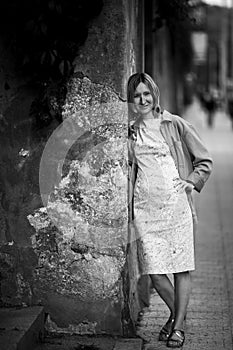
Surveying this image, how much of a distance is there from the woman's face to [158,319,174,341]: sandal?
1441 millimetres

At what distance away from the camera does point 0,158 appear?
5.67 meters

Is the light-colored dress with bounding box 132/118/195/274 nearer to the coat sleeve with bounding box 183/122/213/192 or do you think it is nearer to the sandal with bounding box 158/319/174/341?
the coat sleeve with bounding box 183/122/213/192

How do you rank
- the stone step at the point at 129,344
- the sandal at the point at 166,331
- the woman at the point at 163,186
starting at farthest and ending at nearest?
1. the sandal at the point at 166,331
2. the woman at the point at 163,186
3. the stone step at the point at 129,344

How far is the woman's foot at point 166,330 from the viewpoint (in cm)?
586

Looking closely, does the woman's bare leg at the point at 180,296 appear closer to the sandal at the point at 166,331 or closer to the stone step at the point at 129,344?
the sandal at the point at 166,331

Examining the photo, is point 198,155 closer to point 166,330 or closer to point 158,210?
point 158,210

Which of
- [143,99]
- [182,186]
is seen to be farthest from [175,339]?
[143,99]

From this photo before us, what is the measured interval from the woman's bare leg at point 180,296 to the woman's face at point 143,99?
1.10m

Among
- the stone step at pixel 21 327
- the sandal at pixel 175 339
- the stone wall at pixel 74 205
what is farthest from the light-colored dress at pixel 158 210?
the stone step at pixel 21 327

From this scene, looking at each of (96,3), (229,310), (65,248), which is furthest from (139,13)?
(229,310)

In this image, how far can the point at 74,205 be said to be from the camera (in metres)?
5.66

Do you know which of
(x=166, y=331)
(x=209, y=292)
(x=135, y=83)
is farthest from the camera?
(x=209, y=292)

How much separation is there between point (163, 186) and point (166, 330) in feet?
3.32

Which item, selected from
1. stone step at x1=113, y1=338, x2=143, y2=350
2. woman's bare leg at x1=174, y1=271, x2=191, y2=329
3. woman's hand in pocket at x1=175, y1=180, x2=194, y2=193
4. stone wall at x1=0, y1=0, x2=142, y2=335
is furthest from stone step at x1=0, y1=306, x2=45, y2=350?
woman's hand in pocket at x1=175, y1=180, x2=194, y2=193
